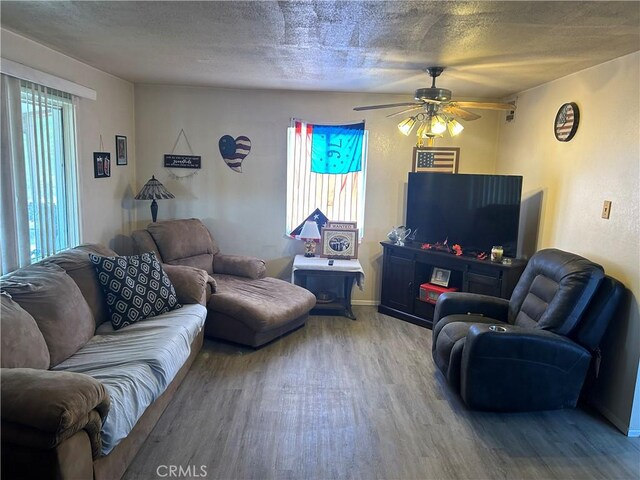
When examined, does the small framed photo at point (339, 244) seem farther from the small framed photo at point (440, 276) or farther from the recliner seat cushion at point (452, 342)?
the recliner seat cushion at point (452, 342)

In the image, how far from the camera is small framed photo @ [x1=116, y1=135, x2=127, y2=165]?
4.40 m

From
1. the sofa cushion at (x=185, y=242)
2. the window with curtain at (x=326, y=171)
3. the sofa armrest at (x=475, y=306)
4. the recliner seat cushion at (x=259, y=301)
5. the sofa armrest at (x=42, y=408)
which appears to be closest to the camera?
the sofa armrest at (x=42, y=408)

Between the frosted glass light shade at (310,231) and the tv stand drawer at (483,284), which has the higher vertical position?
the frosted glass light shade at (310,231)

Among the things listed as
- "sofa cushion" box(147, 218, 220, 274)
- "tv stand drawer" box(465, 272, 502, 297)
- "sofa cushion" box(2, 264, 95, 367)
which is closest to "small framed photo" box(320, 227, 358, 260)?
"sofa cushion" box(147, 218, 220, 274)

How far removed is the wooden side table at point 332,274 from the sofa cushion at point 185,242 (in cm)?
92

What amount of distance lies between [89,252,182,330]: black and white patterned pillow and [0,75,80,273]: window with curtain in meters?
0.45

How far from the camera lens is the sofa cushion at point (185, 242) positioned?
4285 millimetres

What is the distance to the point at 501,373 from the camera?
277 cm

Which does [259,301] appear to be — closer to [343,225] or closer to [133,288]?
[133,288]

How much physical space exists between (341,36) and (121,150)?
9.34 ft

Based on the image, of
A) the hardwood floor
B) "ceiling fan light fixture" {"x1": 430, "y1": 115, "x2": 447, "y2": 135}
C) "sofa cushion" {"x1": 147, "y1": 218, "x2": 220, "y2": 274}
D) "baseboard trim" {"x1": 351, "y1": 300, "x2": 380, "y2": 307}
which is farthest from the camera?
"baseboard trim" {"x1": 351, "y1": 300, "x2": 380, "y2": 307}

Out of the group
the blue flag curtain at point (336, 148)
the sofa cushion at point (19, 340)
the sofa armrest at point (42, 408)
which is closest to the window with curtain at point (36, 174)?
the sofa cushion at point (19, 340)

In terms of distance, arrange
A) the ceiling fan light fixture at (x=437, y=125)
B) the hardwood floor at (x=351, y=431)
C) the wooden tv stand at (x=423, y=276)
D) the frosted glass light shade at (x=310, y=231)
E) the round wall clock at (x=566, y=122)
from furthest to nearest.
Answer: the frosted glass light shade at (x=310, y=231) < the wooden tv stand at (x=423, y=276) < the round wall clock at (x=566, y=122) < the ceiling fan light fixture at (x=437, y=125) < the hardwood floor at (x=351, y=431)

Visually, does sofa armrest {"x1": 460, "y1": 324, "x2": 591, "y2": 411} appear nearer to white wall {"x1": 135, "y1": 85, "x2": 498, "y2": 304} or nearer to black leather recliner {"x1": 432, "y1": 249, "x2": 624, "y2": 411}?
black leather recliner {"x1": 432, "y1": 249, "x2": 624, "y2": 411}
